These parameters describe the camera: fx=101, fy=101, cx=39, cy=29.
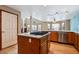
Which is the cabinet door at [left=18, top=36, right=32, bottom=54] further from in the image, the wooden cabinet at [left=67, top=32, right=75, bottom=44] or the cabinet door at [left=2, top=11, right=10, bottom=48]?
the wooden cabinet at [left=67, top=32, right=75, bottom=44]

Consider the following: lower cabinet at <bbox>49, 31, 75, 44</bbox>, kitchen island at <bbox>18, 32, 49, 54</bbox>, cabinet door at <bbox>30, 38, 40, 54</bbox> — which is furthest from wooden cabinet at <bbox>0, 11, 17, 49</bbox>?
lower cabinet at <bbox>49, 31, 75, 44</bbox>

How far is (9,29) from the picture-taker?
301 cm

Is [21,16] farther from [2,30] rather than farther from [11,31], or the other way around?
[2,30]

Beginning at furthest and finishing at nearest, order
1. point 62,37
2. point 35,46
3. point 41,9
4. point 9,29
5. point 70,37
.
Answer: point 62,37 < point 70,37 < point 41,9 < point 9,29 < point 35,46

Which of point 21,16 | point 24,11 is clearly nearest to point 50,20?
point 24,11

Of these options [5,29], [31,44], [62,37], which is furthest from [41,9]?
[62,37]

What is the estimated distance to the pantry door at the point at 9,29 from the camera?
286cm

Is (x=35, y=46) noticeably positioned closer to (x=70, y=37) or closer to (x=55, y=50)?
(x=55, y=50)

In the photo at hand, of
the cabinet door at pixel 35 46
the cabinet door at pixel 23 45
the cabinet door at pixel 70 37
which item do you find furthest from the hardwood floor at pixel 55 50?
the cabinet door at pixel 70 37

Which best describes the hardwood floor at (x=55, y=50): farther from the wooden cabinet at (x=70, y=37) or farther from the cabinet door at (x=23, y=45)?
the wooden cabinet at (x=70, y=37)

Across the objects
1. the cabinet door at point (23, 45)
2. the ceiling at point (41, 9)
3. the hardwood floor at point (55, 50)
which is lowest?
the hardwood floor at point (55, 50)

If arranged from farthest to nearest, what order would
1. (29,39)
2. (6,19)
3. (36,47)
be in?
1. (6,19)
2. (29,39)
3. (36,47)

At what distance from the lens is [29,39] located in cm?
239
